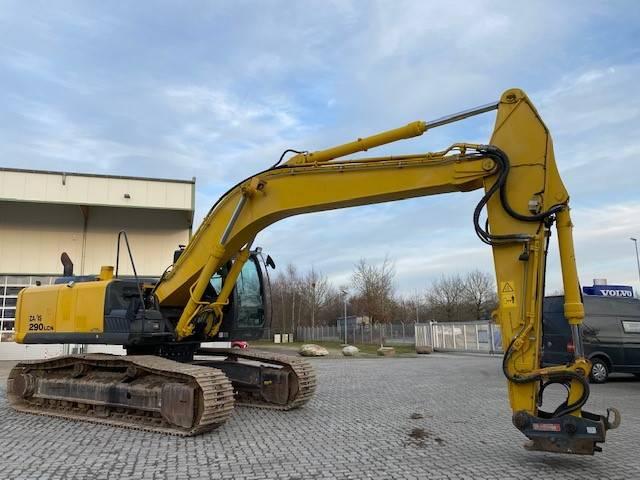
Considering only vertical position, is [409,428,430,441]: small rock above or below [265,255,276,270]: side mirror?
below

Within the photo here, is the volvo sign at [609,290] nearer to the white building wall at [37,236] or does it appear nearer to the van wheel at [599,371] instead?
the van wheel at [599,371]

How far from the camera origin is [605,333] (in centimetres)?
1486

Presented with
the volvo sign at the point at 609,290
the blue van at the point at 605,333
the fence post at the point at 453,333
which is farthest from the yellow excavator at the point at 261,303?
the fence post at the point at 453,333

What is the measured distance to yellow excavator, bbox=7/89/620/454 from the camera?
5969mm

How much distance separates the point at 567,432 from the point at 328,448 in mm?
2774

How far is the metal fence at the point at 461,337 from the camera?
26.5 metres

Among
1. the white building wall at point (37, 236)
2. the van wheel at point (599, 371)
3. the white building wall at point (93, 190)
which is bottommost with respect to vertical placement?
the van wheel at point (599, 371)

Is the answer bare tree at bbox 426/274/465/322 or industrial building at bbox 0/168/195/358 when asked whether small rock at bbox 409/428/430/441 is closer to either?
industrial building at bbox 0/168/195/358

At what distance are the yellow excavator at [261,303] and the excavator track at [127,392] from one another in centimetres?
3

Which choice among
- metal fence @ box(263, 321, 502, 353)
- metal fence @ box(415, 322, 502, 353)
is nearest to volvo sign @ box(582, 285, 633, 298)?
metal fence @ box(263, 321, 502, 353)

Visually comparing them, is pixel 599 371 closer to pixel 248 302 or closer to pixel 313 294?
pixel 248 302

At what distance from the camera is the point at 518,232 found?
6.23 metres

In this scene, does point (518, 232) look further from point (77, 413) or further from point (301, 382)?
point (77, 413)

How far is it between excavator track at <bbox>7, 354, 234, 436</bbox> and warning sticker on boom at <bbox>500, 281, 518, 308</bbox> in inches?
160
